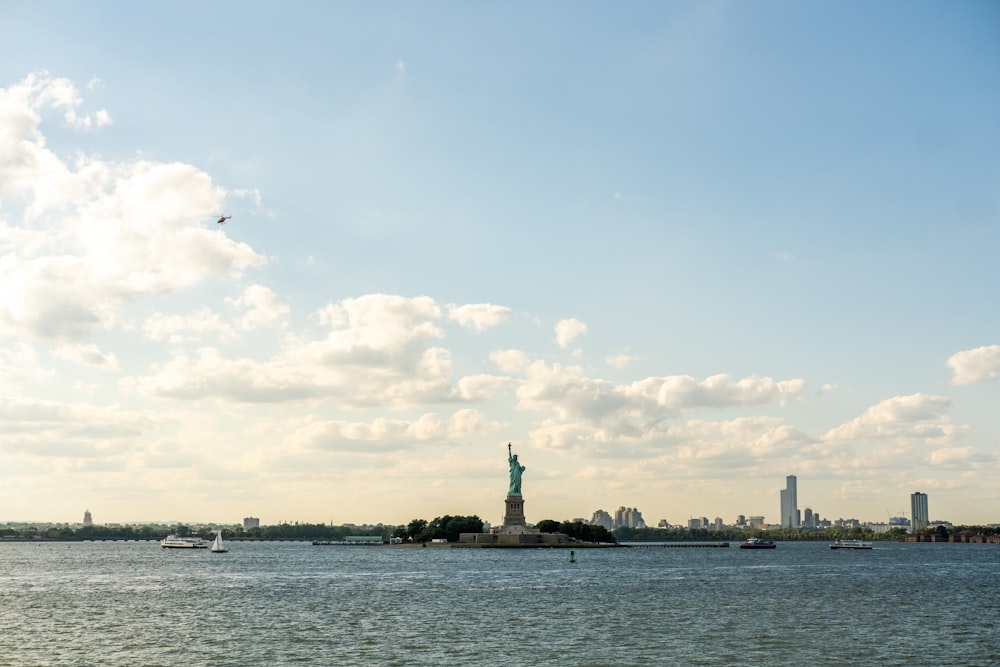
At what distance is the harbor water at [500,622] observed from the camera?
4628cm

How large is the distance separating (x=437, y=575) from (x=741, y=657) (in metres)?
69.7

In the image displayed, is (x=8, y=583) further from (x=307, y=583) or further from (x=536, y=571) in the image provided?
(x=536, y=571)

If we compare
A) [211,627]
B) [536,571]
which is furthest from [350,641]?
[536,571]

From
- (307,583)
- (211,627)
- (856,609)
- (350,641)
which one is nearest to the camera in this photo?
(350,641)

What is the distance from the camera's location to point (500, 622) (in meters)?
59.9

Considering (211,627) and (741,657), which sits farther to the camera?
(211,627)

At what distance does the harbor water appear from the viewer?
46.3 meters

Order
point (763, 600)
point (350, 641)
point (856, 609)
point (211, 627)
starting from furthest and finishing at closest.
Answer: point (763, 600) → point (856, 609) → point (211, 627) → point (350, 641)

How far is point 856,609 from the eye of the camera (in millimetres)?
69875

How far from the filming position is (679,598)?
78875 millimetres

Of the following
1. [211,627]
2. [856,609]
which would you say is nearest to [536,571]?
[856,609]

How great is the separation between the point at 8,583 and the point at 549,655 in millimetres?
77720

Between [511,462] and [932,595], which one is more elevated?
Result: [511,462]

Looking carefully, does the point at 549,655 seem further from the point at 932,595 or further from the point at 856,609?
the point at 932,595
